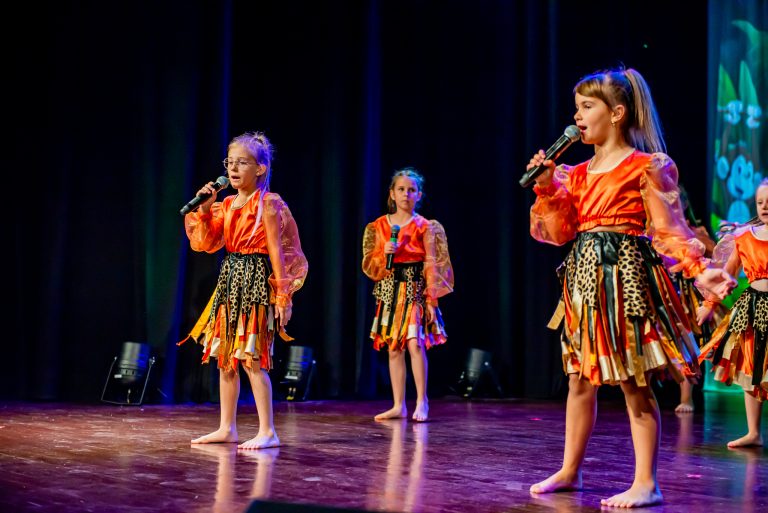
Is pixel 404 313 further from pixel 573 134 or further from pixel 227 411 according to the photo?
pixel 573 134

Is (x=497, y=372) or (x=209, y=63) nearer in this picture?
(x=209, y=63)

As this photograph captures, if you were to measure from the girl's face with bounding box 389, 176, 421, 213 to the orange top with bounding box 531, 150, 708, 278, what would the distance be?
2660 mm

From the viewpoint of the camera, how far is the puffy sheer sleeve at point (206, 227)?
397 cm

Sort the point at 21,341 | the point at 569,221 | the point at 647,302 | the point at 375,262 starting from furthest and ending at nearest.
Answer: the point at 21,341 → the point at 375,262 → the point at 569,221 → the point at 647,302

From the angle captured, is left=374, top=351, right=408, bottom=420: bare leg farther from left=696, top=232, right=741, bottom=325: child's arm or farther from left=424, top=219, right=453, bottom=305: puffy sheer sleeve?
left=696, top=232, right=741, bottom=325: child's arm

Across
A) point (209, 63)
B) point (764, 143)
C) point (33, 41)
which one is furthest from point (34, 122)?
point (764, 143)

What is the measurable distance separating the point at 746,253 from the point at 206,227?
8.39ft

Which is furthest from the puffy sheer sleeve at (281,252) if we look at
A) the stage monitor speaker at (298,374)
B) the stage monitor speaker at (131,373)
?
the stage monitor speaker at (298,374)

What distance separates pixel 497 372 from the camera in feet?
23.9

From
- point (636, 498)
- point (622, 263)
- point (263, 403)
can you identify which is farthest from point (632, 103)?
point (263, 403)

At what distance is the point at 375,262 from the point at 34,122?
257cm

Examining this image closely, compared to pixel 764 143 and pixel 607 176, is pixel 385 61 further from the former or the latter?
pixel 607 176

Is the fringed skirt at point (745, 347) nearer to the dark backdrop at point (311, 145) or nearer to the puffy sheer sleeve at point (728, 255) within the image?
the puffy sheer sleeve at point (728, 255)

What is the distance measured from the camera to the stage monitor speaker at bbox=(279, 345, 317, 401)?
6.39m
